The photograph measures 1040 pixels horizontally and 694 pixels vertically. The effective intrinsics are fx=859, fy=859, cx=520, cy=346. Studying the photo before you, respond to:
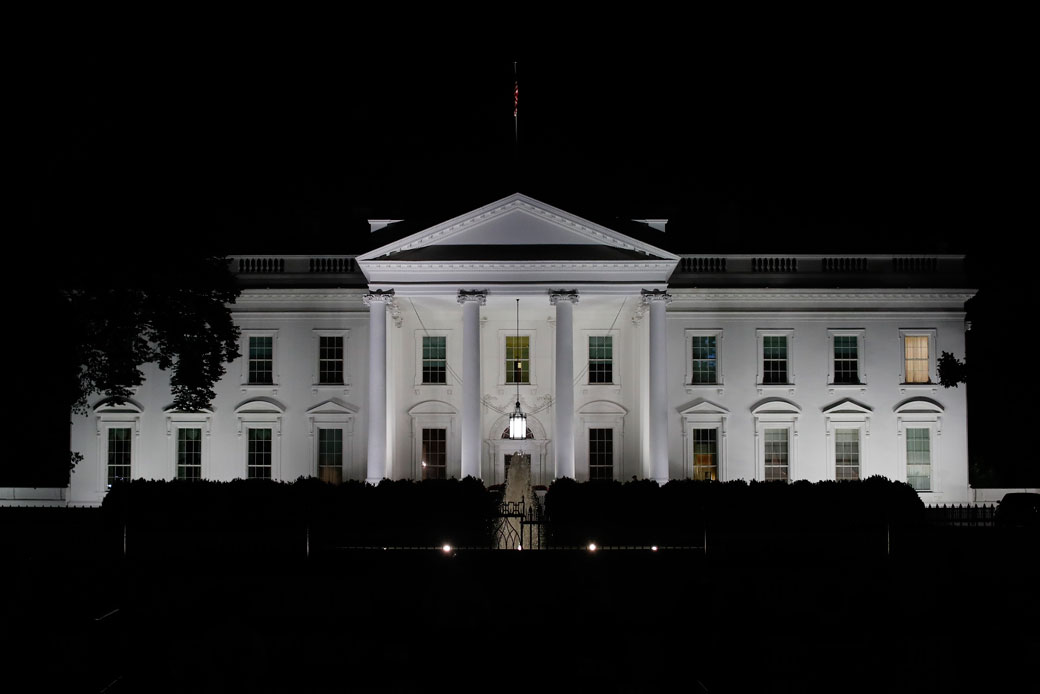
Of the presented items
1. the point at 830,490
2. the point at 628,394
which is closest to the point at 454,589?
the point at 830,490

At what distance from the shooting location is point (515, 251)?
2897cm

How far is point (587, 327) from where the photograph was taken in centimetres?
3316

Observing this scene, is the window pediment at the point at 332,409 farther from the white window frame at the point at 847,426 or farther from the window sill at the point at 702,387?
the white window frame at the point at 847,426

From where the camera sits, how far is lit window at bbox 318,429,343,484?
32500 millimetres

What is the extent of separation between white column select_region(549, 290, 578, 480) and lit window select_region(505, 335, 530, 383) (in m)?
4.36

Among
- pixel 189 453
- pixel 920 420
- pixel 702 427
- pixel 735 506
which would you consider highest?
pixel 920 420

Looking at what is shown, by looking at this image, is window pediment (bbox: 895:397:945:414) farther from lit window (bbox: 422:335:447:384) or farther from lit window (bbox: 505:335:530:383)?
lit window (bbox: 422:335:447:384)

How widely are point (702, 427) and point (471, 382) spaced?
379 inches

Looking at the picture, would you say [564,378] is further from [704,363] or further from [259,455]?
[259,455]

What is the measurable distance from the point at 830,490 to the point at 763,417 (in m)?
8.33

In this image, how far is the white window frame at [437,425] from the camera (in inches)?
1289

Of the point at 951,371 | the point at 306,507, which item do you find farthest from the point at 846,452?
the point at 306,507

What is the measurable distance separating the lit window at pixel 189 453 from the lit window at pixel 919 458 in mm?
26683

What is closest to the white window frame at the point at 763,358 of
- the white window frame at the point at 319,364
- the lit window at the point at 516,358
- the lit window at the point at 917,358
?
the lit window at the point at 917,358
